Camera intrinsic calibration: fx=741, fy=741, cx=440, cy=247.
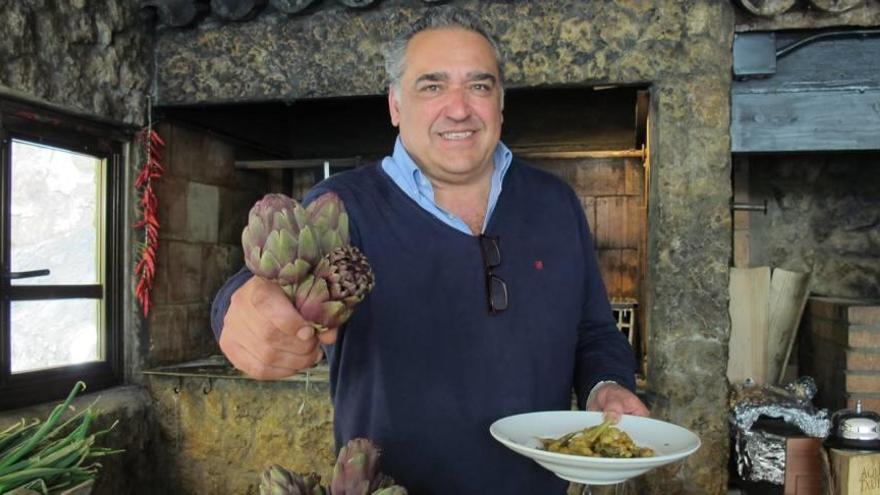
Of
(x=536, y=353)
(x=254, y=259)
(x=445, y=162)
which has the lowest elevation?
(x=536, y=353)

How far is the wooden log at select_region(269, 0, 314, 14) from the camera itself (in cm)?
331

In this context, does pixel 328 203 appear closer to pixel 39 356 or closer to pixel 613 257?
pixel 39 356

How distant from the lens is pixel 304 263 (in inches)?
39.9

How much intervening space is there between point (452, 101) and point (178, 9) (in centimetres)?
228

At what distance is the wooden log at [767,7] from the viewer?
298 centimetres

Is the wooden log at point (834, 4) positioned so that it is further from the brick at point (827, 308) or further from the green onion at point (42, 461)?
the green onion at point (42, 461)

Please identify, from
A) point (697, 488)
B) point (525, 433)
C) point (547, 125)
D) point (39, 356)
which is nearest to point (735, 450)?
point (697, 488)

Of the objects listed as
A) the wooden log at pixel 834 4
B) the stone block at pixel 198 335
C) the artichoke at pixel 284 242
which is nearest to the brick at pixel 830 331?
the wooden log at pixel 834 4

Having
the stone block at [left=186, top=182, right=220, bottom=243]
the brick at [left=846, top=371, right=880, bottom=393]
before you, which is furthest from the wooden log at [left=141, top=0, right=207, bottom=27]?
the brick at [left=846, top=371, right=880, bottom=393]

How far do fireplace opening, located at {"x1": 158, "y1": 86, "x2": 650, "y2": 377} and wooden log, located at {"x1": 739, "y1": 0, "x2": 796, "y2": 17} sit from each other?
1.49m

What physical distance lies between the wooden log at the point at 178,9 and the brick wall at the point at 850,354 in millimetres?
3180

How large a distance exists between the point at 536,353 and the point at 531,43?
1882 mm

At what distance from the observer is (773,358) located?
3.60 meters

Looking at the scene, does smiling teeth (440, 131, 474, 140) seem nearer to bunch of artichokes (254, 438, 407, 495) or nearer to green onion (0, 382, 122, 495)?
bunch of artichokes (254, 438, 407, 495)
